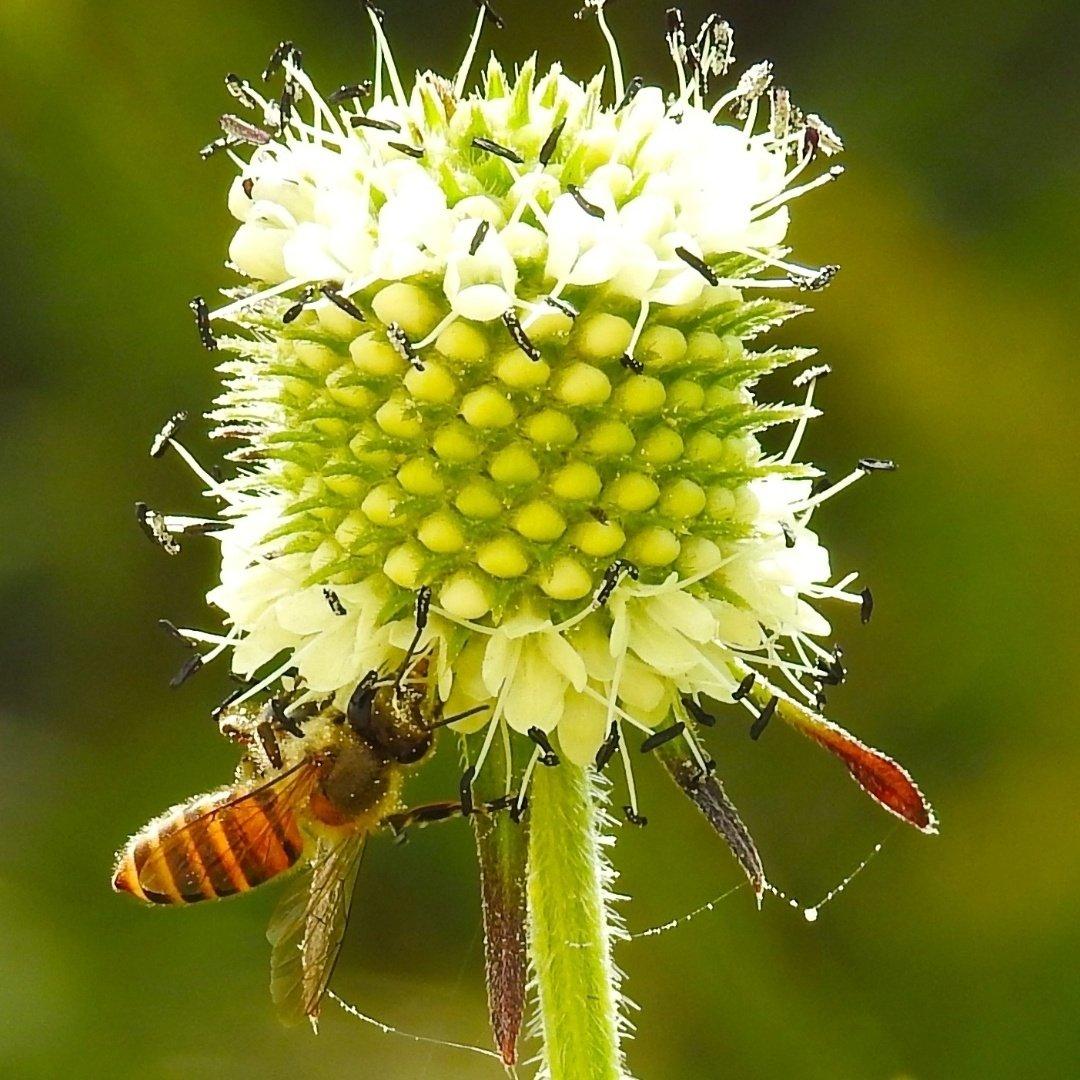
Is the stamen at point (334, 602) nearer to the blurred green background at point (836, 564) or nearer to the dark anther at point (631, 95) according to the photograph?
the dark anther at point (631, 95)

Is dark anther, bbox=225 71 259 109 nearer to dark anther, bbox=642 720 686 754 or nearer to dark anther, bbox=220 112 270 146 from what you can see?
dark anther, bbox=220 112 270 146

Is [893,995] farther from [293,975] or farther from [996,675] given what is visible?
[293,975]

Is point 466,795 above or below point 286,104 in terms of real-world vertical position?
below

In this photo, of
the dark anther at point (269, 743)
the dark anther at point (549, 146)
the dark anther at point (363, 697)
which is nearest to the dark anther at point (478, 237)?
the dark anther at point (549, 146)

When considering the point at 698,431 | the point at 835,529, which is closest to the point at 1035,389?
the point at 835,529

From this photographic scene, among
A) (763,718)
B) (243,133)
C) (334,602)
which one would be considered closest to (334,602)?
(334,602)

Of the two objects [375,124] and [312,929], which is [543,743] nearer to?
[312,929]
